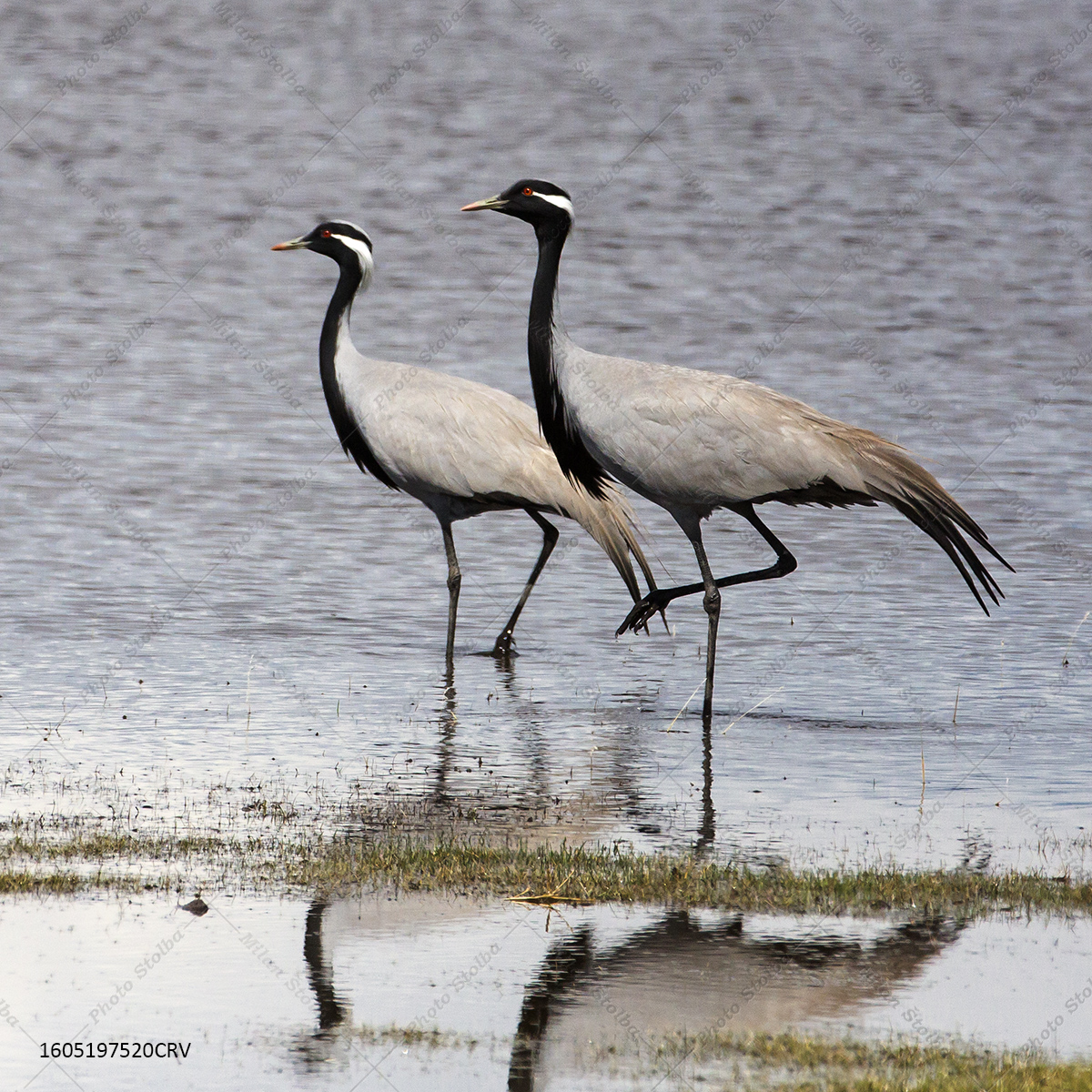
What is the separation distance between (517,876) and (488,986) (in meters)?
1.02

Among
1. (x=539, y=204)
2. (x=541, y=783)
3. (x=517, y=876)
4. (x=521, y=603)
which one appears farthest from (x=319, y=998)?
(x=521, y=603)

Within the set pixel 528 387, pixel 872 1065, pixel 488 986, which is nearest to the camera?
pixel 872 1065

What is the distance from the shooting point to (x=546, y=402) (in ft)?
33.9

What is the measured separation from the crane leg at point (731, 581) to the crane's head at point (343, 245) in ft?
10.8

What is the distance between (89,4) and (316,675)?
30.6 metres

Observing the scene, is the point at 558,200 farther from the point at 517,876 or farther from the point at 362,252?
the point at 517,876

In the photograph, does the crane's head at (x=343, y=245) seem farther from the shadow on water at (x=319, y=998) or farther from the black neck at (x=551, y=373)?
the shadow on water at (x=319, y=998)

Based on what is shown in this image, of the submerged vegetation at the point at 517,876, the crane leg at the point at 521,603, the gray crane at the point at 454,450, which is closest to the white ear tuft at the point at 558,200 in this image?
the gray crane at the point at 454,450

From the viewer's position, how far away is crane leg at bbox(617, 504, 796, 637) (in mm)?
10352

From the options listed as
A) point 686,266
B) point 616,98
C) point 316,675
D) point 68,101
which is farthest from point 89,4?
point 316,675

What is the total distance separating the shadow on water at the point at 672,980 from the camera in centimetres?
529

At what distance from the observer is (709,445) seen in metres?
9.95

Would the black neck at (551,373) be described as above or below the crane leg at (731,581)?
above

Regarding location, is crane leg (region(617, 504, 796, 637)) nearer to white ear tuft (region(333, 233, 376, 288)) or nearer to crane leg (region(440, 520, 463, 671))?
crane leg (region(440, 520, 463, 671))
